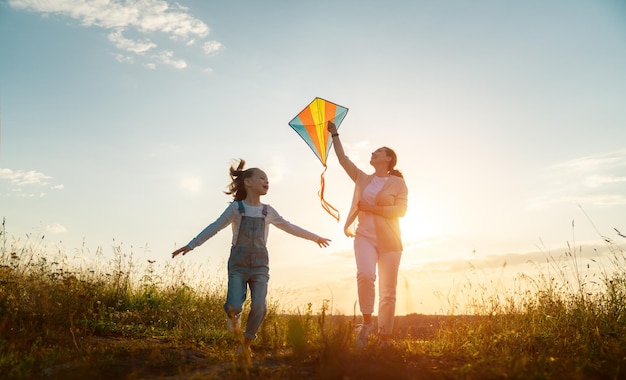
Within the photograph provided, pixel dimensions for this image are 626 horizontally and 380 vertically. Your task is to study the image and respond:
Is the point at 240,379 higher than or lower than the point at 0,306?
lower

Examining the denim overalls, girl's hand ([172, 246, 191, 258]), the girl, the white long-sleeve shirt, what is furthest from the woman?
girl's hand ([172, 246, 191, 258])

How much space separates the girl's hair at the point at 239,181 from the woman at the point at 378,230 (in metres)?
1.18

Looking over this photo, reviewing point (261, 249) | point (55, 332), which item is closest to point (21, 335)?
point (55, 332)

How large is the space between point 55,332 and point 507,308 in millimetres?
6248

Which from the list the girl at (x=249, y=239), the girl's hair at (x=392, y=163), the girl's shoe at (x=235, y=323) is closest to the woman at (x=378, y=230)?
the girl's hair at (x=392, y=163)

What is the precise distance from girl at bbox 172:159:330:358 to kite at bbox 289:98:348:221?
4.41ft

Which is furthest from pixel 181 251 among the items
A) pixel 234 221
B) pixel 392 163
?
pixel 392 163

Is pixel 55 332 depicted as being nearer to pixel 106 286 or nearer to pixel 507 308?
pixel 106 286

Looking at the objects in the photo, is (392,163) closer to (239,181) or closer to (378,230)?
(378,230)

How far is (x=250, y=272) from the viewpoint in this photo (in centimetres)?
597

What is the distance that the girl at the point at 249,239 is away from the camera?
5.88 meters

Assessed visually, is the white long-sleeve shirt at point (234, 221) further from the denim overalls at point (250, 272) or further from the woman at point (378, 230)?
the woman at point (378, 230)

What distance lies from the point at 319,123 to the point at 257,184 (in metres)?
1.83

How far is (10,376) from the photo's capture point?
4297mm
